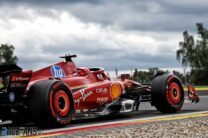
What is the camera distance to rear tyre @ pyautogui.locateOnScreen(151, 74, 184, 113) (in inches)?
538

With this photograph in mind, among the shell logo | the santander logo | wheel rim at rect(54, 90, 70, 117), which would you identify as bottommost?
wheel rim at rect(54, 90, 70, 117)

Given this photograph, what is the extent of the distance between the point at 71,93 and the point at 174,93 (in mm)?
3998

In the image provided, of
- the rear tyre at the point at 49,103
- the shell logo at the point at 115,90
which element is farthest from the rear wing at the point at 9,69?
the shell logo at the point at 115,90

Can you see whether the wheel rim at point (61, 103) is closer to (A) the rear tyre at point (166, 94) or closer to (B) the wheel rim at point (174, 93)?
(A) the rear tyre at point (166, 94)

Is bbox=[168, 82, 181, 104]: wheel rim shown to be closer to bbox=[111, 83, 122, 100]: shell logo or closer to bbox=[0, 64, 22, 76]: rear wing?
bbox=[111, 83, 122, 100]: shell logo

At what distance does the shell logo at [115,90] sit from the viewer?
505 inches

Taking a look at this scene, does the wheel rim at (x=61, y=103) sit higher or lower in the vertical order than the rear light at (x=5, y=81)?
lower

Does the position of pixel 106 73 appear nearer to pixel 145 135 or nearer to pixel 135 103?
pixel 135 103

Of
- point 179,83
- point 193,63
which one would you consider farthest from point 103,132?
point 193,63

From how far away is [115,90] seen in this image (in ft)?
42.4

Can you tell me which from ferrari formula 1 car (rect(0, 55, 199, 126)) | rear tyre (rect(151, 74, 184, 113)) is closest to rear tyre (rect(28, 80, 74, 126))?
ferrari formula 1 car (rect(0, 55, 199, 126))

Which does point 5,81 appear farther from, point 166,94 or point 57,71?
point 166,94

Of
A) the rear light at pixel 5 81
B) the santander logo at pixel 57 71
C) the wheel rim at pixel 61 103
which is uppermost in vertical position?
the santander logo at pixel 57 71

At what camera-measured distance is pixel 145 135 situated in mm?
8570
